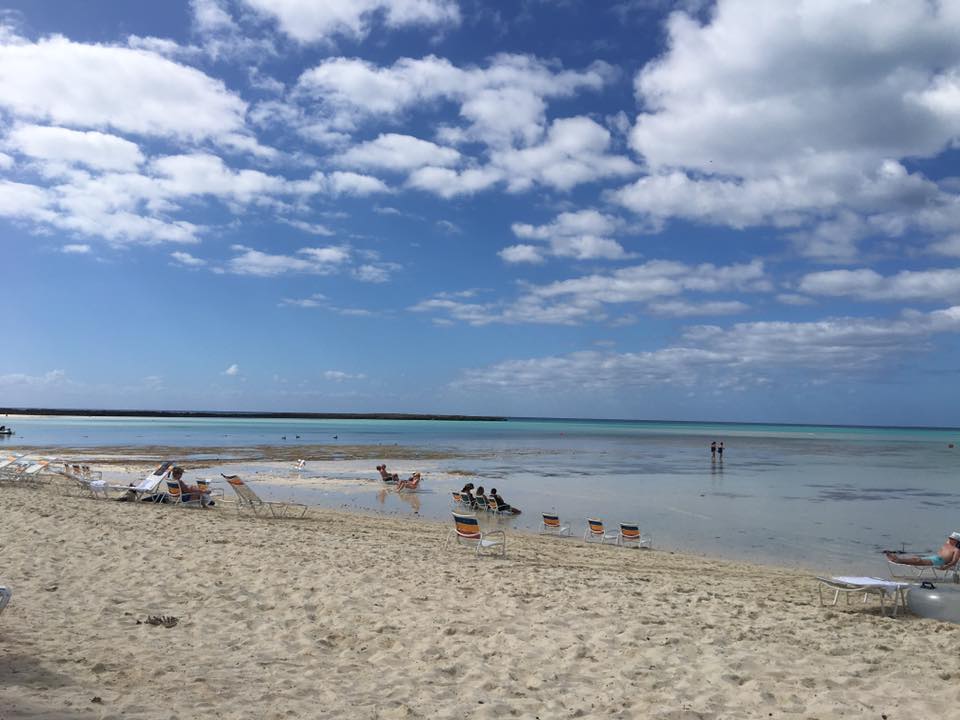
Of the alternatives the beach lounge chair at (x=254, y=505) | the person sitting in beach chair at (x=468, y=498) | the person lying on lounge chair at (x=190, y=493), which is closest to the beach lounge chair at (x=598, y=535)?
the person sitting in beach chair at (x=468, y=498)

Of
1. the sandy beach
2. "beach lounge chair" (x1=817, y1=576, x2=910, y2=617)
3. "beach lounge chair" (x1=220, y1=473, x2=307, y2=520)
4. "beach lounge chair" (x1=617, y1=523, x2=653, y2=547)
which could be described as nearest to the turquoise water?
"beach lounge chair" (x1=617, y1=523, x2=653, y2=547)

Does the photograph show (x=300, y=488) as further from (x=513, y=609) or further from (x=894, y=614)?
(x=894, y=614)

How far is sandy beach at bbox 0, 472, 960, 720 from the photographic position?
4969 millimetres

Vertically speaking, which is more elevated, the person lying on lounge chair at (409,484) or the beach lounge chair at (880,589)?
the beach lounge chair at (880,589)

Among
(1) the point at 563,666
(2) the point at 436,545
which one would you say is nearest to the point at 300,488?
(2) the point at 436,545

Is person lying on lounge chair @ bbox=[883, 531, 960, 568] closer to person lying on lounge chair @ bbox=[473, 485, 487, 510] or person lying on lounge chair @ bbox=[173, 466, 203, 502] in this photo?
person lying on lounge chair @ bbox=[473, 485, 487, 510]

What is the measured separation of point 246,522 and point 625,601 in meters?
8.79

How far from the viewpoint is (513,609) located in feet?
24.8

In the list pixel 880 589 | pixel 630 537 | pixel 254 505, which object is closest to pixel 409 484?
pixel 254 505

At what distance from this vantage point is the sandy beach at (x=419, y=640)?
4.97 meters

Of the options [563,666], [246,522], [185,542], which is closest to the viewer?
[563,666]

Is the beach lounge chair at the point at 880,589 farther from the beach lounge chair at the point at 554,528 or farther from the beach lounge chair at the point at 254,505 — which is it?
the beach lounge chair at the point at 254,505

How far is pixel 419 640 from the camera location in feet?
21.0

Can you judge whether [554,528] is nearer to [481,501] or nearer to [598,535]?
[598,535]
